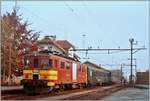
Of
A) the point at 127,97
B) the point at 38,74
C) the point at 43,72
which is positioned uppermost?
the point at 43,72

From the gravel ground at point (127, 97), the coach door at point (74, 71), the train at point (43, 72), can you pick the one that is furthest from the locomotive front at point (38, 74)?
the coach door at point (74, 71)

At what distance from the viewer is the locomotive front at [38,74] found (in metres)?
29.2

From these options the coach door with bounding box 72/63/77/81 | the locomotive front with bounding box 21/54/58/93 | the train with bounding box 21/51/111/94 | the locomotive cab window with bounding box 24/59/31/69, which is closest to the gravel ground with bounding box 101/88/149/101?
the train with bounding box 21/51/111/94

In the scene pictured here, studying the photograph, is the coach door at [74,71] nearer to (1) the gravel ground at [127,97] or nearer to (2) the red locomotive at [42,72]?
(2) the red locomotive at [42,72]

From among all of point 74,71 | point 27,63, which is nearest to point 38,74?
point 27,63

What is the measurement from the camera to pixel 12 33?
50656mm

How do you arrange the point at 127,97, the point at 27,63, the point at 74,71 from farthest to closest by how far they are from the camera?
the point at 74,71 < the point at 27,63 < the point at 127,97

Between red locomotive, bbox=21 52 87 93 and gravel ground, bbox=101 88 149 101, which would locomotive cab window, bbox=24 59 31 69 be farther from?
gravel ground, bbox=101 88 149 101

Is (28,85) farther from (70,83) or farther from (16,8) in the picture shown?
(16,8)

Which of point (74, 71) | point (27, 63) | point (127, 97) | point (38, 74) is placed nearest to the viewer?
point (127, 97)

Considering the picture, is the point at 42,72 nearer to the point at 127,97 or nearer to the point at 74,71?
the point at 127,97

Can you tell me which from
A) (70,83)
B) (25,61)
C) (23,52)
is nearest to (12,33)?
(23,52)

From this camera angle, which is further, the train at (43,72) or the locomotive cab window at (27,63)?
the locomotive cab window at (27,63)

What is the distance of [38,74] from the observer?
29578 millimetres
